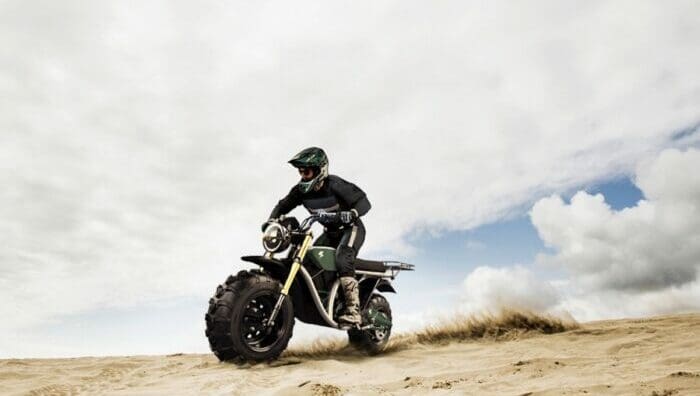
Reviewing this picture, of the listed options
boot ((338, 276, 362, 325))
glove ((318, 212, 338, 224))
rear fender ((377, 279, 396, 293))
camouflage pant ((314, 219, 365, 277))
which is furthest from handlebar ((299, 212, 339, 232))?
rear fender ((377, 279, 396, 293))

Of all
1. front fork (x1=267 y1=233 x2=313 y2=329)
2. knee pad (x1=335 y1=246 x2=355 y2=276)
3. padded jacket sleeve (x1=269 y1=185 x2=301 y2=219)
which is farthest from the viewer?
padded jacket sleeve (x1=269 y1=185 x2=301 y2=219)

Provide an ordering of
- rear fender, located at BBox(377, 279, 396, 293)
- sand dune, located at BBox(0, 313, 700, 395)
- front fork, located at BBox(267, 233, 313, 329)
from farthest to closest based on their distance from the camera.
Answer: rear fender, located at BBox(377, 279, 396, 293), front fork, located at BBox(267, 233, 313, 329), sand dune, located at BBox(0, 313, 700, 395)

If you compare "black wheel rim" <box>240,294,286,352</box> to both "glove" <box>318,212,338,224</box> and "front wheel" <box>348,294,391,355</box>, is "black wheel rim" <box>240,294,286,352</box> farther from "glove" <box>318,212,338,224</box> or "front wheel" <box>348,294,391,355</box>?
"front wheel" <box>348,294,391,355</box>

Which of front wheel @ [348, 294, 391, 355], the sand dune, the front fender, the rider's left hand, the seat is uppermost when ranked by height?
the rider's left hand

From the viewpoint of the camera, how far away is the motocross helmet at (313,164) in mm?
7082

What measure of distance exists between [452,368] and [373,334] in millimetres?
2049

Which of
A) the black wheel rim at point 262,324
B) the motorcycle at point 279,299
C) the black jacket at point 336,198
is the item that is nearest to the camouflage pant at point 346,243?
the motorcycle at point 279,299

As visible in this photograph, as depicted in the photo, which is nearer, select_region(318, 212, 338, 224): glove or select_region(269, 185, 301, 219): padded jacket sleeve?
select_region(318, 212, 338, 224): glove

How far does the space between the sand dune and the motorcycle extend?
251 mm

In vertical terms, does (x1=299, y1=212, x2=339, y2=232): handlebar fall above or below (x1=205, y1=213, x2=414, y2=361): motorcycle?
above

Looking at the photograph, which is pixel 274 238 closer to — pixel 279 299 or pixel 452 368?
pixel 279 299

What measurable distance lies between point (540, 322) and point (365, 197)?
11.9 ft

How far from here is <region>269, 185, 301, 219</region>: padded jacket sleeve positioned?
300 inches

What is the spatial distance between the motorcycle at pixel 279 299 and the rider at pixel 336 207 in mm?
156
